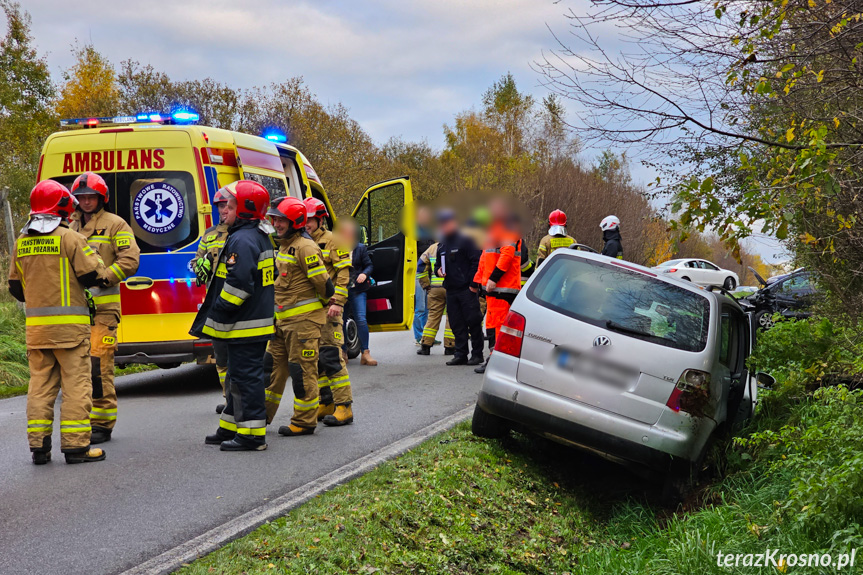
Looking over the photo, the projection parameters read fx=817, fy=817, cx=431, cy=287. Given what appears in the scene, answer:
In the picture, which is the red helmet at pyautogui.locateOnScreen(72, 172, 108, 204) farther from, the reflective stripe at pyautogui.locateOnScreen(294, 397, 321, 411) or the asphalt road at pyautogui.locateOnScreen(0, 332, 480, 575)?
the reflective stripe at pyautogui.locateOnScreen(294, 397, 321, 411)

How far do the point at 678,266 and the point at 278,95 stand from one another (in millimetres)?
19584

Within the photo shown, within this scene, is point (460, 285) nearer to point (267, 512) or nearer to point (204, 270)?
point (204, 270)

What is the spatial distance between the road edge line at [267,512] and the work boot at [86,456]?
1.70 meters

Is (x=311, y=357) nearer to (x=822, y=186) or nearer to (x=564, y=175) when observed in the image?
(x=822, y=186)

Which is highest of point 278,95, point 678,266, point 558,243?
point 278,95

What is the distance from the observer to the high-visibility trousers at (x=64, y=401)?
19.0 ft

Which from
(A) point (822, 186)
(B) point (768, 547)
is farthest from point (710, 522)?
(A) point (822, 186)

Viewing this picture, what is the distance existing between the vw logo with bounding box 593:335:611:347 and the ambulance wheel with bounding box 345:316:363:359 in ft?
21.0

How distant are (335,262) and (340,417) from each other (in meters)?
1.48

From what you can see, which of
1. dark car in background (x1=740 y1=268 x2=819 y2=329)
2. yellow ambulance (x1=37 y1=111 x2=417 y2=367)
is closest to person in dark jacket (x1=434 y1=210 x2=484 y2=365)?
yellow ambulance (x1=37 y1=111 x2=417 y2=367)

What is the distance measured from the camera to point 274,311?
6.57 meters

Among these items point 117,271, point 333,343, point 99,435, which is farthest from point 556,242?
point 99,435

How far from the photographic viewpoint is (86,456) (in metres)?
5.88

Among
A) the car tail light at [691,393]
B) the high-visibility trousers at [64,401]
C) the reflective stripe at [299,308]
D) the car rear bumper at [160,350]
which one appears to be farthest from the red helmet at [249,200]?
the car tail light at [691,393]
